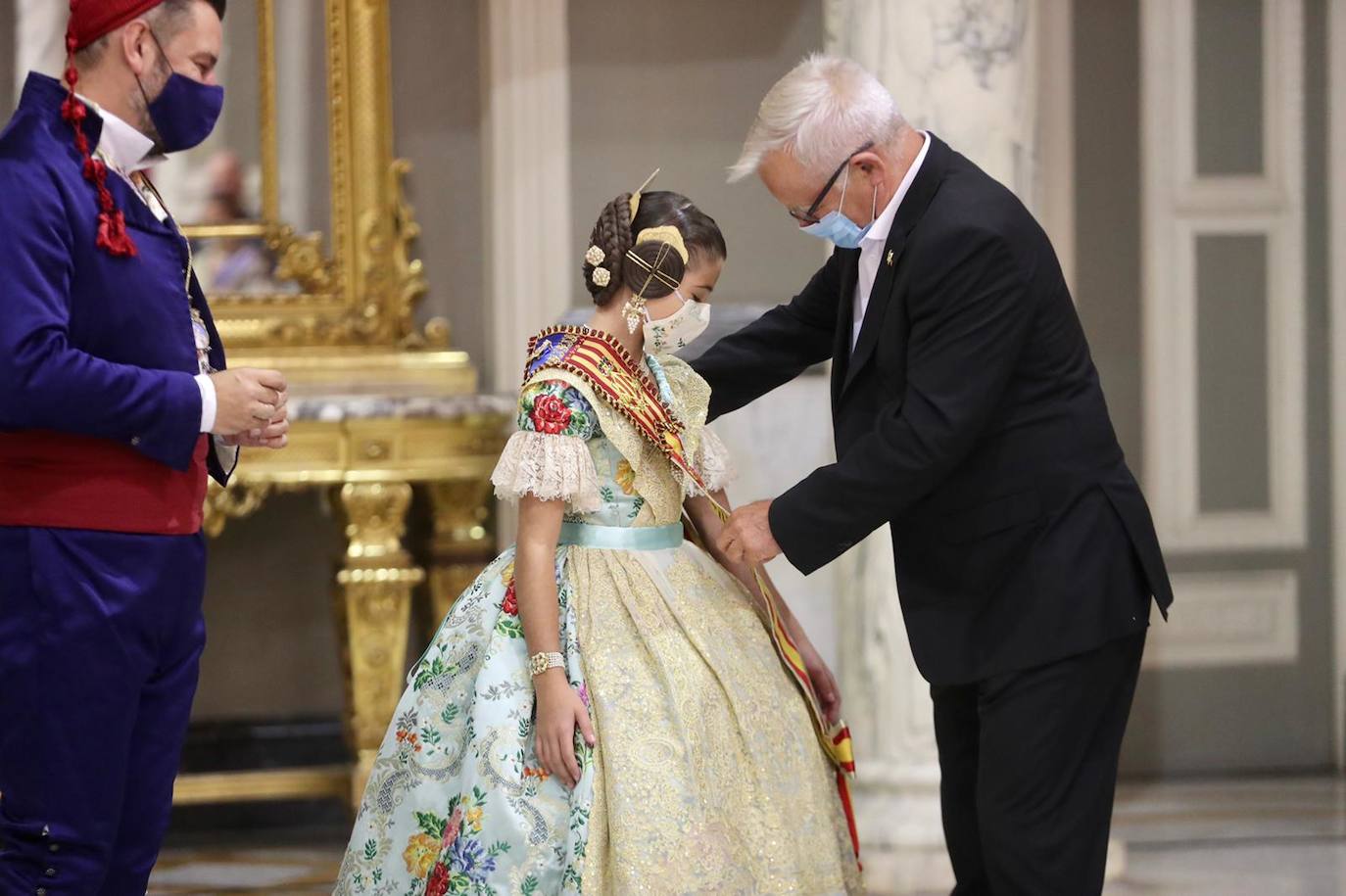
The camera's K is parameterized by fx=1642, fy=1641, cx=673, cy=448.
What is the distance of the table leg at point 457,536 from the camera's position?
417 centimetres

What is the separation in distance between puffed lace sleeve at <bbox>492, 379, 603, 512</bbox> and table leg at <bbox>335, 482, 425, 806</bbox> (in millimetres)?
1568

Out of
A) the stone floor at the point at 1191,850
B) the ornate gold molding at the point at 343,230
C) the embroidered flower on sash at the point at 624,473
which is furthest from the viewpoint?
the ornate gold molding at the point at 343,230

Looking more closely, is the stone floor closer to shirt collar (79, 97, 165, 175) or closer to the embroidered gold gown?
the embroidered gold gown

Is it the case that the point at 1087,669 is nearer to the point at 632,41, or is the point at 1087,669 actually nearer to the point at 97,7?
the point at 97,7

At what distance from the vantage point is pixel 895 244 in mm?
2412

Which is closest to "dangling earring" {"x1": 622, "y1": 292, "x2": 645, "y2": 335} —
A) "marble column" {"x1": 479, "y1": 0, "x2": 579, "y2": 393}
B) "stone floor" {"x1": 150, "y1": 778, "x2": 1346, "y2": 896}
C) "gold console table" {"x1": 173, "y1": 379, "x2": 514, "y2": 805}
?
"gold console table" {"x1": 173, "y1": 379, "x2": 514, "y2": 805}

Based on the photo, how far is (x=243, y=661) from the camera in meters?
4.55

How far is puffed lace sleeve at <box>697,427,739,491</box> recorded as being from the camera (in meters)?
2.71

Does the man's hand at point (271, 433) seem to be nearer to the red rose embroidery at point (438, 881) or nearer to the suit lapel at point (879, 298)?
the red rose embroidery at point (438, 881)

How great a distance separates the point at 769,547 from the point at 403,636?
1806 millimetres

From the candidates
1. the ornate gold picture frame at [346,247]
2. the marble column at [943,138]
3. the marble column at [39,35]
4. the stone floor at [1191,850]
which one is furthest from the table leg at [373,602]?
the marble column at [39,35]

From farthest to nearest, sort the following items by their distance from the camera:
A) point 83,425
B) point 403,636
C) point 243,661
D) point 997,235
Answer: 1. point 243,661
2. point 403,636
3. point 997,235
4. point 83,425

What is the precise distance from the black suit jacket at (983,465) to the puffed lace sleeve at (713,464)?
0.31 m

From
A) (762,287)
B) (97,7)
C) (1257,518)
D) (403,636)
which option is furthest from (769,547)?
(1257,518)
